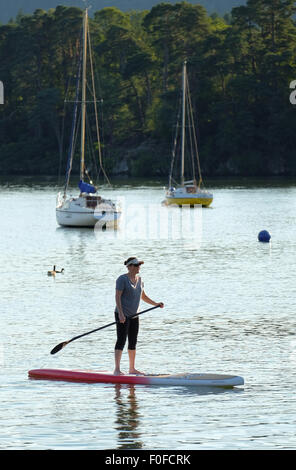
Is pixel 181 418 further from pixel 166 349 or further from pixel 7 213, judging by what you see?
pixel 7 213

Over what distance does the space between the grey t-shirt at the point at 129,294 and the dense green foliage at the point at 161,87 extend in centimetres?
10811

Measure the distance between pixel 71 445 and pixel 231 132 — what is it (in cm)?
11566

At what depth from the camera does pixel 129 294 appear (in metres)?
17.2

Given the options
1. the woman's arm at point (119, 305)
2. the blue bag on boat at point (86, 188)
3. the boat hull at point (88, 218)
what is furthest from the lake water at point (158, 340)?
the boat hull at point (88, 218)

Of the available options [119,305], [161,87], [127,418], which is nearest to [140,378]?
[119,305]

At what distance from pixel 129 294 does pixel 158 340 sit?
4.94 metres

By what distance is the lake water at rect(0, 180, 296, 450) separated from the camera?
Answer: 15.2 metres

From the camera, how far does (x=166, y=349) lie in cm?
2092

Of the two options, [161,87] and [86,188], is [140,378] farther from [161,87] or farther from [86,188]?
[161,87]

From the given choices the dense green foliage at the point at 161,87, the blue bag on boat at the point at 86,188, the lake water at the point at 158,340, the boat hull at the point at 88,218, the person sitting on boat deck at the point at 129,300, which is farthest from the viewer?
the dense green foliage at the point at 161,87

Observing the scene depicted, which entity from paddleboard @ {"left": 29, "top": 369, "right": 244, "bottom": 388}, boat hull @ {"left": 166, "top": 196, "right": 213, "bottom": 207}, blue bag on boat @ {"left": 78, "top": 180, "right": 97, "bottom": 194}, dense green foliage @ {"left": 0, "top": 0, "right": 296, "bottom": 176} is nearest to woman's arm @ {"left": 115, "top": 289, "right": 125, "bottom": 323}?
paddleboard @ {"left": 29, "top": 369, "right": 244, "bottom": 388}

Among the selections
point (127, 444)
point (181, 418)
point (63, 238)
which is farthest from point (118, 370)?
point (63, 238)

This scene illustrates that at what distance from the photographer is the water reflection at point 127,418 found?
14.6 m

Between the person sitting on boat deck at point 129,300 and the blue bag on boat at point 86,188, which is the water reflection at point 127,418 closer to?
the person sitting on boat deck at point 129,300
